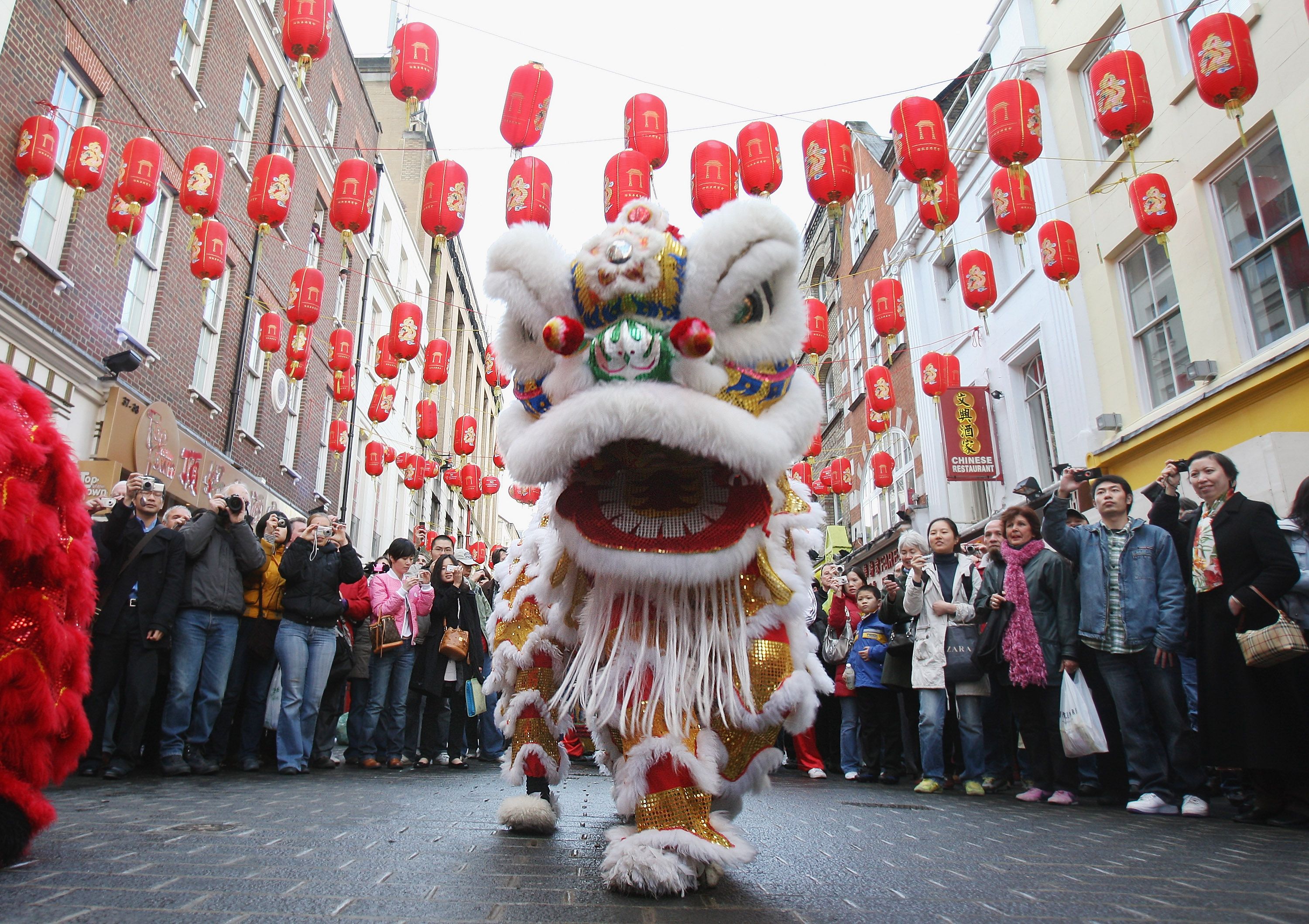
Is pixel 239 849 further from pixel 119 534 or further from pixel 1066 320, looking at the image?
pixel 1066 320

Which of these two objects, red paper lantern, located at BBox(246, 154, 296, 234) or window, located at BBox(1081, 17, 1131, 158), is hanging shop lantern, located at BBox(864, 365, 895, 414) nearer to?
window, located at BBox(1081, 17, 1131, 158)

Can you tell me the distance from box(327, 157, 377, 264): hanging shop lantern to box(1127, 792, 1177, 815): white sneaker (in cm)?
825

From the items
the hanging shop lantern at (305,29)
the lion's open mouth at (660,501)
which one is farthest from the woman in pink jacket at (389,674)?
the lion's open mouth at (660,501)

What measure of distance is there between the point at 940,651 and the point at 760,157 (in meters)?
5.43

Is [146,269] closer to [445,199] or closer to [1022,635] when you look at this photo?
[445,199]

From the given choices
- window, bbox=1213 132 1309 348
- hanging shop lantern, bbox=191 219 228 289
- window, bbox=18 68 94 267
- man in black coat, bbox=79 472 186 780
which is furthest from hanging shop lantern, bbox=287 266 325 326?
window, bbox=1213 132 1309 348

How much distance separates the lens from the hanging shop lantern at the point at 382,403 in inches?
666

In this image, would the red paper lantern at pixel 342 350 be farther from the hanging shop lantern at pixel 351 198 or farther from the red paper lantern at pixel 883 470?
the red paper lantern at pixel 883 470

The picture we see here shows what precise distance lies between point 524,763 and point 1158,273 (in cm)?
1017

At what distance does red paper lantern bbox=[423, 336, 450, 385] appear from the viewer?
14320 millimetres

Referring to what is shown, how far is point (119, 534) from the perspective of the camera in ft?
18.2

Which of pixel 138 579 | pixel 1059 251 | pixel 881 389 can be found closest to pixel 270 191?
pixel 138 579

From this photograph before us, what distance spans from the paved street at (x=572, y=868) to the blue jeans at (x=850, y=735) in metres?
3.00

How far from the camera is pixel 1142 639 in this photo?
469cm
